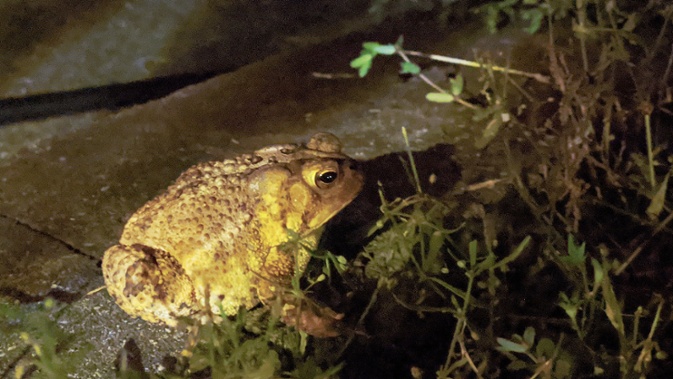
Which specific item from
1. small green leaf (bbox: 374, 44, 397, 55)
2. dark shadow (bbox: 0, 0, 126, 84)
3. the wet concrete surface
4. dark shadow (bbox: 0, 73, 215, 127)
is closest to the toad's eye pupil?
small green leaf (bbox: 374, 44, 397, 55)

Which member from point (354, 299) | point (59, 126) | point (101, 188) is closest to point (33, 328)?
point (101, 188)

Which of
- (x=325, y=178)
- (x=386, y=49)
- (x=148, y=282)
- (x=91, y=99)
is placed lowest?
(x=91, y=99)

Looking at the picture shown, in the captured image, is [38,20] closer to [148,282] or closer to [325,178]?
[148,282]

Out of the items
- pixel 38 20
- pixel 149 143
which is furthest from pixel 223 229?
pixel 38 20

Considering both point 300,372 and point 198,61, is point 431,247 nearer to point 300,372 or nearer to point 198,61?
point 300,372

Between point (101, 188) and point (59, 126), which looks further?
point (59, 126)

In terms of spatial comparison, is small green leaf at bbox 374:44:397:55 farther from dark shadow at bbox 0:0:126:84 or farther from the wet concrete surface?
dark shadow at bbox 0:0:126:84

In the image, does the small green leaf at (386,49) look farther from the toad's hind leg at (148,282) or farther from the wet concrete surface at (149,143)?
the toad's hind leg at (148,282)
